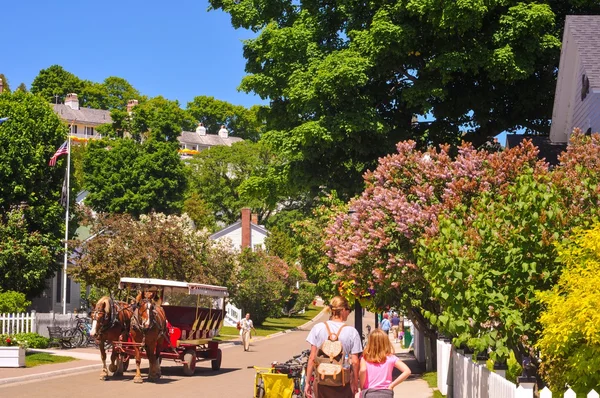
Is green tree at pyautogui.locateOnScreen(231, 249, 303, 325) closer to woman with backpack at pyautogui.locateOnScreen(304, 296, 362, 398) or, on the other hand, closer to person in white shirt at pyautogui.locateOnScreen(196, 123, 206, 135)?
woman with backpack at pyautogui.locateOnScreen(304, 296, 362, 398)

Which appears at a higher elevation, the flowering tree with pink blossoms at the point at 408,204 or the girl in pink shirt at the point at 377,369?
the flowering tree with pink blossoms at the point at 408,204

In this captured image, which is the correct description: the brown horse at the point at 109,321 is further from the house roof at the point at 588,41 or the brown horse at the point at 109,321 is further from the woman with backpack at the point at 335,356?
the woman with backpack at the point at 335,356

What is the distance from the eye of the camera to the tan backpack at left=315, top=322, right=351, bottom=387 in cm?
1284

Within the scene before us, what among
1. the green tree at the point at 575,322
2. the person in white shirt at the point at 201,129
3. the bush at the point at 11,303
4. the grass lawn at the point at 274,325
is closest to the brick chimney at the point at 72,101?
the person in white shirt at the point at 201,129

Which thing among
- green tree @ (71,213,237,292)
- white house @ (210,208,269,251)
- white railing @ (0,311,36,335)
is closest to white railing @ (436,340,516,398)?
white railing @ (0,311,36,335)

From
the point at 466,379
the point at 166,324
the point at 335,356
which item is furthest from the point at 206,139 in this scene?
the point at 335,356

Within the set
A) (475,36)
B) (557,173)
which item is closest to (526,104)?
(475,36)

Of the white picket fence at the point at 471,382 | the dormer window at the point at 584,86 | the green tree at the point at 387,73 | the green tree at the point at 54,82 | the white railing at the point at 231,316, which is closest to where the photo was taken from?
the white picket fence at the point at 471,382

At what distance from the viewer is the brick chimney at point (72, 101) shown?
6161 inches

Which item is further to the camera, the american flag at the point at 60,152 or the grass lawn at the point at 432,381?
the american flag at the point at 60,152

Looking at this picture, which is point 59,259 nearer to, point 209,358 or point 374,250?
point 209,358

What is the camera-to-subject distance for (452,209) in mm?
20812

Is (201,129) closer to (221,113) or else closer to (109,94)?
(221,113)

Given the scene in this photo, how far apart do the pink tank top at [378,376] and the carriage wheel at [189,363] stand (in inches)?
720
